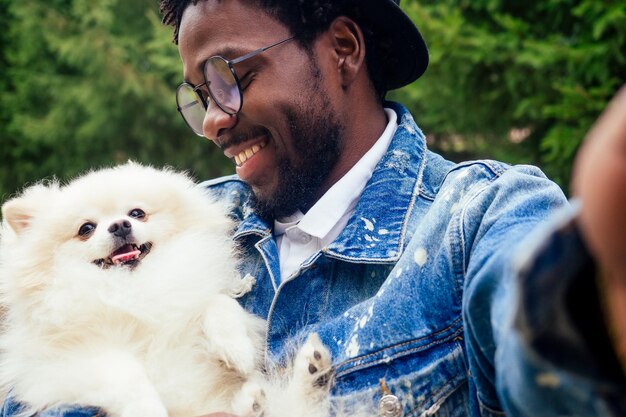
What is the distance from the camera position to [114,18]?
1139cm

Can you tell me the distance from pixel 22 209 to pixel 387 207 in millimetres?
1440

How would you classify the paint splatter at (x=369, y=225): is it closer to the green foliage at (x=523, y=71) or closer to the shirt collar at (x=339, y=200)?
the shirt collar at (x=339, y=200)

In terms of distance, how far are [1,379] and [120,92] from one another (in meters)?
8.97

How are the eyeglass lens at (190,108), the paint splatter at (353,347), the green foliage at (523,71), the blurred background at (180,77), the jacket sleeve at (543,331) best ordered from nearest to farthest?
1. the jacket sleeve at (543,331)
2. the paint splatter at (353,347)
3. the eyeglass lens at (190,108)
4. the green foliage at (523,71)
5. the blurred background at (180,77)

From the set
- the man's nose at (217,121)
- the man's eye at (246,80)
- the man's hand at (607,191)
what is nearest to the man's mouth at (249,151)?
the man's nose at (217,121)

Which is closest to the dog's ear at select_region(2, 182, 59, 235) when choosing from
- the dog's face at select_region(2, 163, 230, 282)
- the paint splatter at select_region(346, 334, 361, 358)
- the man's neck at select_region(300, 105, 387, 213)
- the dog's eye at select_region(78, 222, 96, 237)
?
the dog's face at select_region(2, 163, 230, 282)

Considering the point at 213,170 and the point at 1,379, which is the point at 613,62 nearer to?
the point at 1,379

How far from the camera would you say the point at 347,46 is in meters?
2.53

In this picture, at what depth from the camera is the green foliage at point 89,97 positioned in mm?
10758

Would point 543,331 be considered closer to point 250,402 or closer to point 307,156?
point 250,402

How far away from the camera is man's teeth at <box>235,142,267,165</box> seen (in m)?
2.38

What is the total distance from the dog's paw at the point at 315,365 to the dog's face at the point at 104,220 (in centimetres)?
76

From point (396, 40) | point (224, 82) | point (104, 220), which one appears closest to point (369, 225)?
point (224, 82)

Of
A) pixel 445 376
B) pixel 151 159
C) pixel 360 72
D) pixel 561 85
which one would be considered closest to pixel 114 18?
pixel 151 159
